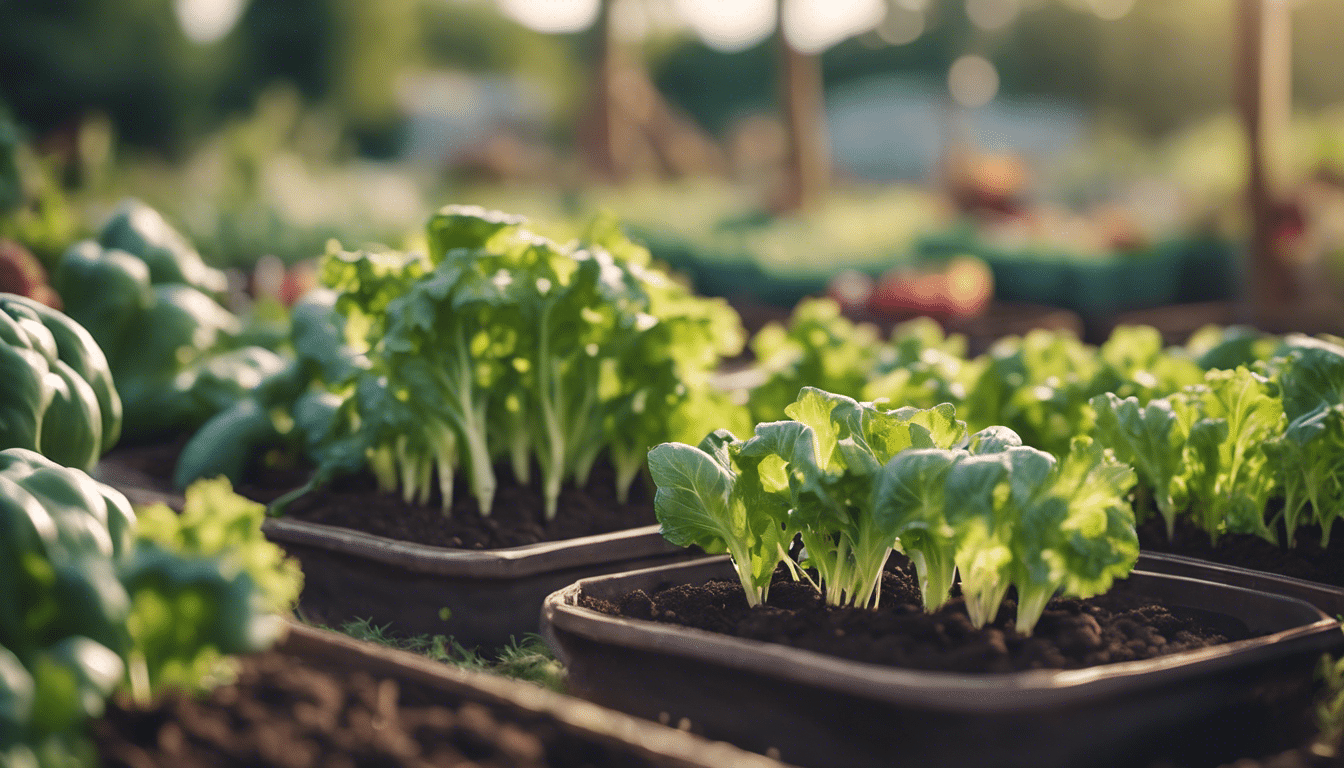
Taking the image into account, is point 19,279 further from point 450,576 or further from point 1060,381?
point 1060,381

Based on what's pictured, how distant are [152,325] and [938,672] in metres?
2.56

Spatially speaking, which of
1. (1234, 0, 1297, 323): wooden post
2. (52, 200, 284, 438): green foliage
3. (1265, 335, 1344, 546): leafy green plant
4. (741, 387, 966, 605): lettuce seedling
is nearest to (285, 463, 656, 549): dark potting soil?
(741, 387, 966, 605): lettuce seedling

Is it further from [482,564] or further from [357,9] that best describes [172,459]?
[357,9]

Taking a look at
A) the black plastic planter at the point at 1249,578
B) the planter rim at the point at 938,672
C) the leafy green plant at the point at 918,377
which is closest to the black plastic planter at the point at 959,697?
the planter rim at the point at 938,672

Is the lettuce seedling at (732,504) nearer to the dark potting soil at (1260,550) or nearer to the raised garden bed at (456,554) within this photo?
the raised garden bed at (456,554)

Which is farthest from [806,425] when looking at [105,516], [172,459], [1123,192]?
[1123,192]

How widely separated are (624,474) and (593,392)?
22 centimetres

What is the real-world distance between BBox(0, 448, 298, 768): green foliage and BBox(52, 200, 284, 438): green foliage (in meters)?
1.72

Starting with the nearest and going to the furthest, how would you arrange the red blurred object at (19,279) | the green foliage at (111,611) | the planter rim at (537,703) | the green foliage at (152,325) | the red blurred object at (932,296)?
the green foliage at (111,611), the planter rim at (537,703), the green foliage at (152,325), the red blurred object at (19,279), the red blurred object at (932,296)

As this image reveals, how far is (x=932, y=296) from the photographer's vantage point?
195 inches

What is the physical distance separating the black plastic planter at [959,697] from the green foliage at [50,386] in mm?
850

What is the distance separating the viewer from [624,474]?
2488 millimetres

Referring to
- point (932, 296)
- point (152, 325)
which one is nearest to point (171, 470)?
point (152, 325)

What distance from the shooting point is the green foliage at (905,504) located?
56.4 inches
